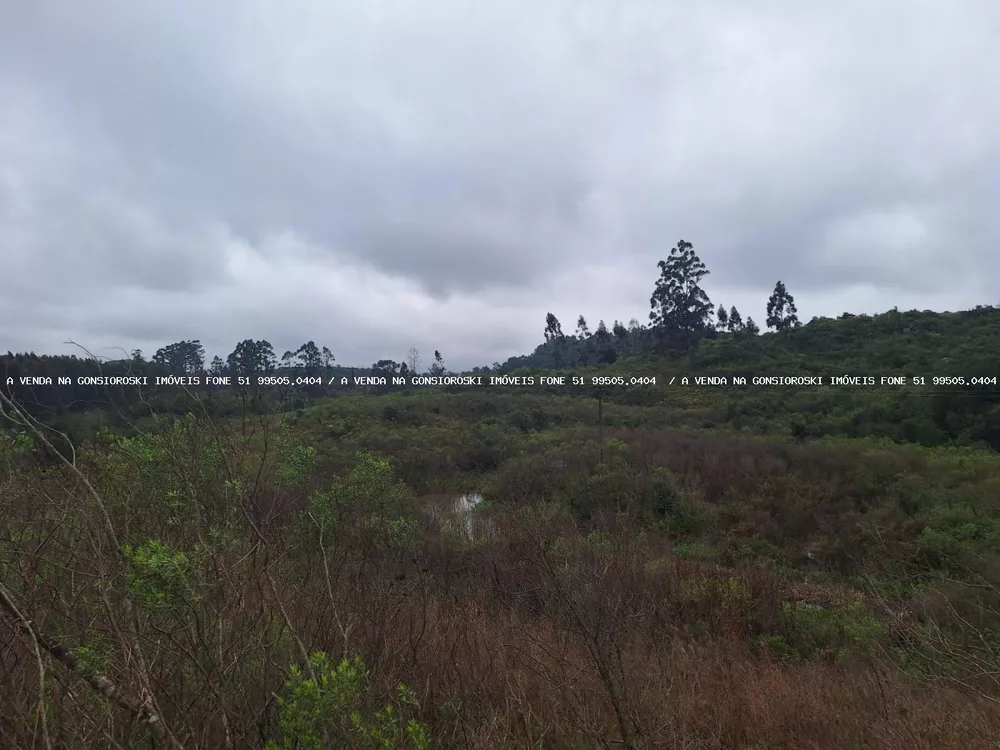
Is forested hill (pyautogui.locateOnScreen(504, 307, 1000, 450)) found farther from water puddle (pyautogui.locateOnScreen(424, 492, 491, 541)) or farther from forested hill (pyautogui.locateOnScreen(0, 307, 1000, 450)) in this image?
water puddle (pyautogui.locateOnScreen(424, 492, 491, 541))

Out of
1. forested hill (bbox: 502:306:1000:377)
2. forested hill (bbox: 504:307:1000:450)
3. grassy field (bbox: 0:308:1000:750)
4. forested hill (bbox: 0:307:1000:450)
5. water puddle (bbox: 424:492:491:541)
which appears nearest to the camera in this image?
grassy field (bbox: 0:308:1000:750)

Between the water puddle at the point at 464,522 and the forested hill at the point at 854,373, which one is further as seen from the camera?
the forested hill at the point at 854,373

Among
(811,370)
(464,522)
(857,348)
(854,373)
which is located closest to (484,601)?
(464,522)

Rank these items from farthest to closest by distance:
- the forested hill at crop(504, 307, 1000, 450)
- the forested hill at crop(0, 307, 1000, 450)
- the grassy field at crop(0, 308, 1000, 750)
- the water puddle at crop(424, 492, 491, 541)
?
the forested hill at crop(504, 307, 1000, 450) → the water puddle at crop(424, 492, 491, 541) → the forested hill at crop(0, 307, 1000, 450) → the grassy field at crop(0, 308, 1000, 750)

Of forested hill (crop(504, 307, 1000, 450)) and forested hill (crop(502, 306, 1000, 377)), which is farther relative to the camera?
forested hill (crop(502, 306, 1000, 377))

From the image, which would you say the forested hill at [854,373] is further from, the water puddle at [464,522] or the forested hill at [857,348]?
the water puddle at [464,522]

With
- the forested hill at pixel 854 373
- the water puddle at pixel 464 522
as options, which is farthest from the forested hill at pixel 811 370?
the water puddle at pixel 464 522

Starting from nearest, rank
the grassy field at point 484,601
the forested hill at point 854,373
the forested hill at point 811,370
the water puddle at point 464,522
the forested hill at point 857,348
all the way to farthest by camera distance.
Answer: the grassy field at point 484,601, the forested hill at point 811,370, the water puddle at point 464,522, the forested hill at point 854,373, the forested hill at point 857,348

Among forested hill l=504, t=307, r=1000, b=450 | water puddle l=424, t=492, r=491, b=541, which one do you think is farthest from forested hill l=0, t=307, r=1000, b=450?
water puddle l=424, t=492, r=491, b=541

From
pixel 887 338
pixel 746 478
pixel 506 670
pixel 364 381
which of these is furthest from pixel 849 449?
pixel 364 381

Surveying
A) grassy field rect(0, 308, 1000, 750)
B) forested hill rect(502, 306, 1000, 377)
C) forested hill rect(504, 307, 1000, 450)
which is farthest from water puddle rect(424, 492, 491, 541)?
forested hill rect(502, 306, 1000, 377)

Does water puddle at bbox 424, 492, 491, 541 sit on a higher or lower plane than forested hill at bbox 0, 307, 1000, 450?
lower

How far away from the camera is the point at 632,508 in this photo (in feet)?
39.5

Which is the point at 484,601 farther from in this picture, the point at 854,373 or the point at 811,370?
the point at 811,370
